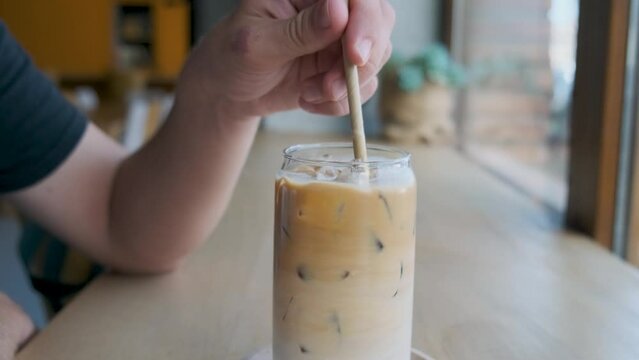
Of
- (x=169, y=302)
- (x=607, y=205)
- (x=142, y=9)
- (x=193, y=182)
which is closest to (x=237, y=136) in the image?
(x=193, y=182)

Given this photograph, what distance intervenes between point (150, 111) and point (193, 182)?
0.98 meters

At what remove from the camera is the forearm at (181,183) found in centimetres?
71

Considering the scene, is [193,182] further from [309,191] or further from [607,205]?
[607,205]

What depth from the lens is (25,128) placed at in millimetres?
804

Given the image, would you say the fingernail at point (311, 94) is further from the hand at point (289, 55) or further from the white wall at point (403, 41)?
the white wall at point (403, 41)

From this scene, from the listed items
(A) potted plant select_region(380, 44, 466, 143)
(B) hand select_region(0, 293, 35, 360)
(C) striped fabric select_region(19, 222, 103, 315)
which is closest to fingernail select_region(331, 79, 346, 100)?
(B) hand select_region(0, 293, 35, 360)

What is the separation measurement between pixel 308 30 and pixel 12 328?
32 centimetres

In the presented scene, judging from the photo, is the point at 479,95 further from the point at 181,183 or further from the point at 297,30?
the point at 297,30

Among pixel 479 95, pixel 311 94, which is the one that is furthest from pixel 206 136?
pixel 479 95

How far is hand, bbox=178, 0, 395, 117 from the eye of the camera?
0.49m

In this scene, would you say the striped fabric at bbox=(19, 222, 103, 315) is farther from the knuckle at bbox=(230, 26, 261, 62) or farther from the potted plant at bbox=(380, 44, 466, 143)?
the potted plant at bbox=(380, 44, 466, 143)

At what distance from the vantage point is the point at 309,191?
1.39 feet

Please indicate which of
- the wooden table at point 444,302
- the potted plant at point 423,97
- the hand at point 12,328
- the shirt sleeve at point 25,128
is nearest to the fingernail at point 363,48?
the wooden table at point 444,302

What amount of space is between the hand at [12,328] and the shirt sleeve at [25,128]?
23 centimetres
